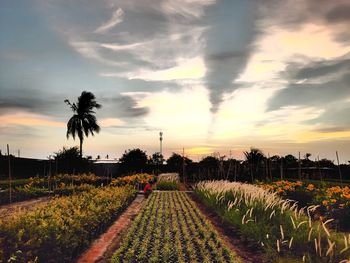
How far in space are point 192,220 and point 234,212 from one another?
5.64ft

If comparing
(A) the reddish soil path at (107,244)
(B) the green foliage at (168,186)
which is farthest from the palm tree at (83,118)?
(A) the reddish soil path at (107,244)

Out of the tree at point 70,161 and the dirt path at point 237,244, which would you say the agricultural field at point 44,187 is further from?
the dirt path at point 237,244

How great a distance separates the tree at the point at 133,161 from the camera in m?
Answer: 46.8

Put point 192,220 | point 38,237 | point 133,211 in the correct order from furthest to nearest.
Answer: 1. point 133,211
2. point 192,220
3. point 38,237

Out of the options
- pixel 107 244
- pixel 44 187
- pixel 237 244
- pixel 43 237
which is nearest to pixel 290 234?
pixel 237 244

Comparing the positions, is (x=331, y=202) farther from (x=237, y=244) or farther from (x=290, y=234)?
(x=290, y=234)

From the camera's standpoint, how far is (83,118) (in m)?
48.5

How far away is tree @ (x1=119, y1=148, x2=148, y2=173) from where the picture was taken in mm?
46781

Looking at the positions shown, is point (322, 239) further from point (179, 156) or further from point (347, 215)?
point (179, 156)

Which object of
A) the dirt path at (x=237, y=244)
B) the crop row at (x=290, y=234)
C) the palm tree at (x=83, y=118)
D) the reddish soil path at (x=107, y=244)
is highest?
the palm tree at (x=83, y=118)

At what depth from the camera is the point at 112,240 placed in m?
11.4

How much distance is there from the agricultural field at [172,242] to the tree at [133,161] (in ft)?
104

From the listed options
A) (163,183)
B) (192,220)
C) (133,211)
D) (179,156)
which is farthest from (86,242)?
(179,156)

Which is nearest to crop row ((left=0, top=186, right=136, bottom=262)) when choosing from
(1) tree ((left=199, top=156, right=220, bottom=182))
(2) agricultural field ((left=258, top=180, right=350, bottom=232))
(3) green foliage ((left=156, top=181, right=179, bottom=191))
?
(2) agricultural field ((left=258, top=180, right=350, bottom=232))
